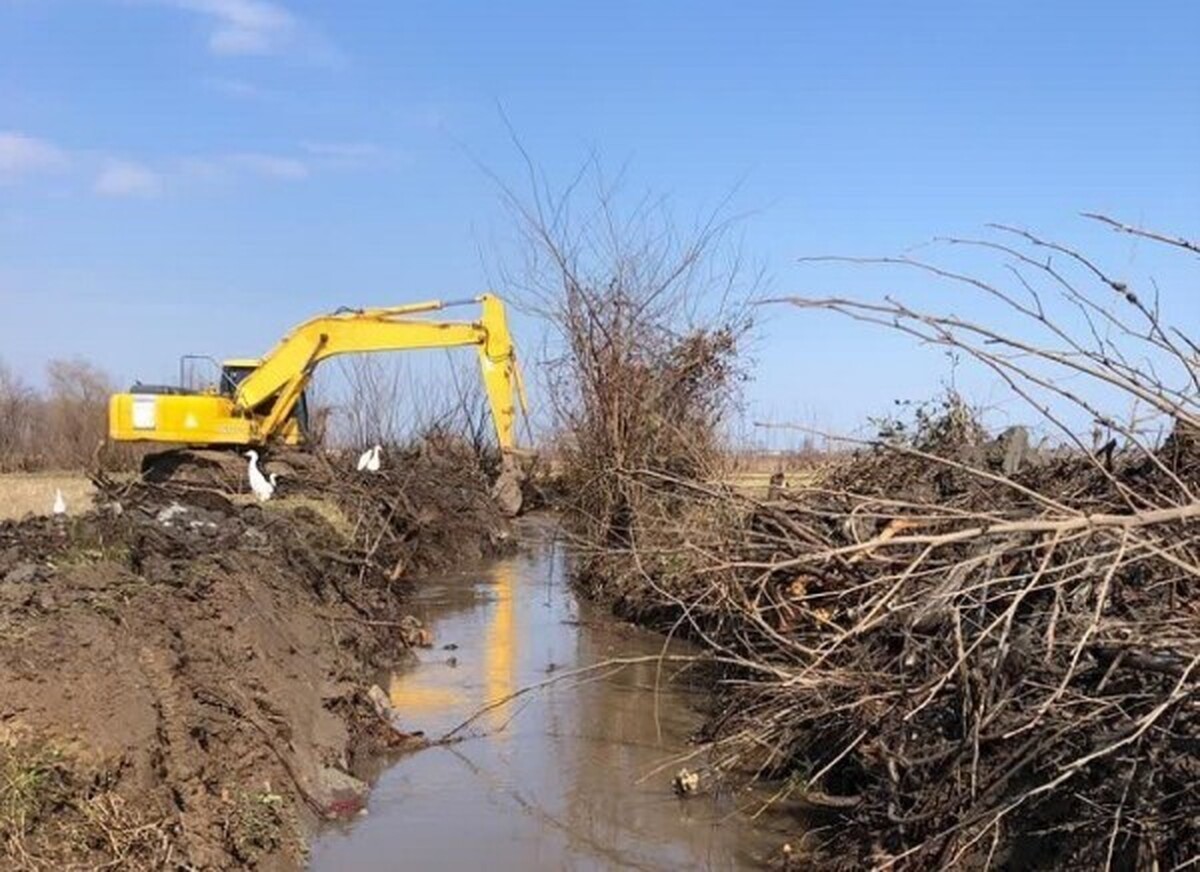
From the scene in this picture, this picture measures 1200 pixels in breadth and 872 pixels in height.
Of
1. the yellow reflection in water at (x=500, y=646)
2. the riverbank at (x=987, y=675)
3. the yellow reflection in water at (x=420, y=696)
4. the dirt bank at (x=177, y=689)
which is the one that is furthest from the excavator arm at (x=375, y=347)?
the riverbank at (x=987, y=675)

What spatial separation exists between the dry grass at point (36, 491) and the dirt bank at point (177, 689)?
52.5 feet

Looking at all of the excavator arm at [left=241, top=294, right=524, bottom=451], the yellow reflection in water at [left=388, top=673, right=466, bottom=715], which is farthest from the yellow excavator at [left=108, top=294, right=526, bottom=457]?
the yellow reflection in water at [left=388, top=673, right=466, bottom=715]

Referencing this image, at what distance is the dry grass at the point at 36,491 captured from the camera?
27797 millimetres

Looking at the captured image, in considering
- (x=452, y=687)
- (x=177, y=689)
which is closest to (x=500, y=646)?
(x=452, y=687)

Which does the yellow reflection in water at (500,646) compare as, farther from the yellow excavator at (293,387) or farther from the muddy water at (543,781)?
the yellow excavator at (293,387)

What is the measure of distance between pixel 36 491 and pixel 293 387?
532 inches

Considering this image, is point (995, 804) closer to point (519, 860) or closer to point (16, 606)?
point (519, 860)

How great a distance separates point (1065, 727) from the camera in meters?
5.02

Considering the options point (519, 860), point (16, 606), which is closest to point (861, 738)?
point (519, 860)

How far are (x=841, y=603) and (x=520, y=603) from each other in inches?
303

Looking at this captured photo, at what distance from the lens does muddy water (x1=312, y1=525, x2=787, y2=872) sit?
664 centimetres

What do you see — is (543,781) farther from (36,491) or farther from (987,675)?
(36,491)

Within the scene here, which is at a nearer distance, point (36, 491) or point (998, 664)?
point (998, 664)

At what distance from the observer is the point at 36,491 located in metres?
31.1
